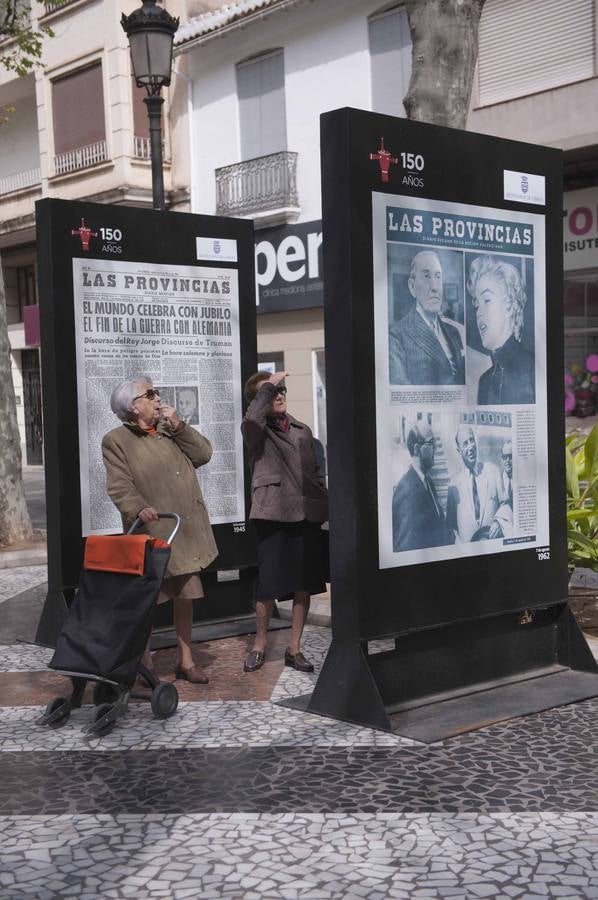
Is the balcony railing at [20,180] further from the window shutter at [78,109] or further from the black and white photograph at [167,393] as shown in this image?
the black and white photograph at [167,393]

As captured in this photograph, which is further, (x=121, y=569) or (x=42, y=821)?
(x=121, y=569)

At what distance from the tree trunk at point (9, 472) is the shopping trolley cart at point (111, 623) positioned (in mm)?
7557

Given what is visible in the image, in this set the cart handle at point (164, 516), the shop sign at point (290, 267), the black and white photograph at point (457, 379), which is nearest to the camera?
the black and white photograph at point (457, 379)

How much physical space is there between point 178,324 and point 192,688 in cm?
261

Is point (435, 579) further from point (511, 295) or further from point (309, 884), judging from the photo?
point (309, 884)

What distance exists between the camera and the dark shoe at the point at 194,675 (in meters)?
6.56

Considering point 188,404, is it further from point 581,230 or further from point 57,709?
point 581,230

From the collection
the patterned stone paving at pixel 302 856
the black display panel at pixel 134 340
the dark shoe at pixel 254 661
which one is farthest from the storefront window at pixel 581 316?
the patterned stone paving at pixel 302 856

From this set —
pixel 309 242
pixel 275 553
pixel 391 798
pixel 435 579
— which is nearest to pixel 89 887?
pixel 391 798

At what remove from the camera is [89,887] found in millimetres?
3777

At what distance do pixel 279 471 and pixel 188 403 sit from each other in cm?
153

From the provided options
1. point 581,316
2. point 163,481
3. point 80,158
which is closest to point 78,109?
point 80,158

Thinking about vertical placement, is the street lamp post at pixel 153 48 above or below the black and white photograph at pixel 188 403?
above

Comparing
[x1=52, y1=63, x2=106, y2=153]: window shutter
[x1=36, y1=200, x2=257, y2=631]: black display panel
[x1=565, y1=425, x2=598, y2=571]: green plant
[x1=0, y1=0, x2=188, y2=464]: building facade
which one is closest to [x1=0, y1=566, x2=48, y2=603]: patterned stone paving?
[x1=36, y1=200, x2=257, y2=631]: black display panel
